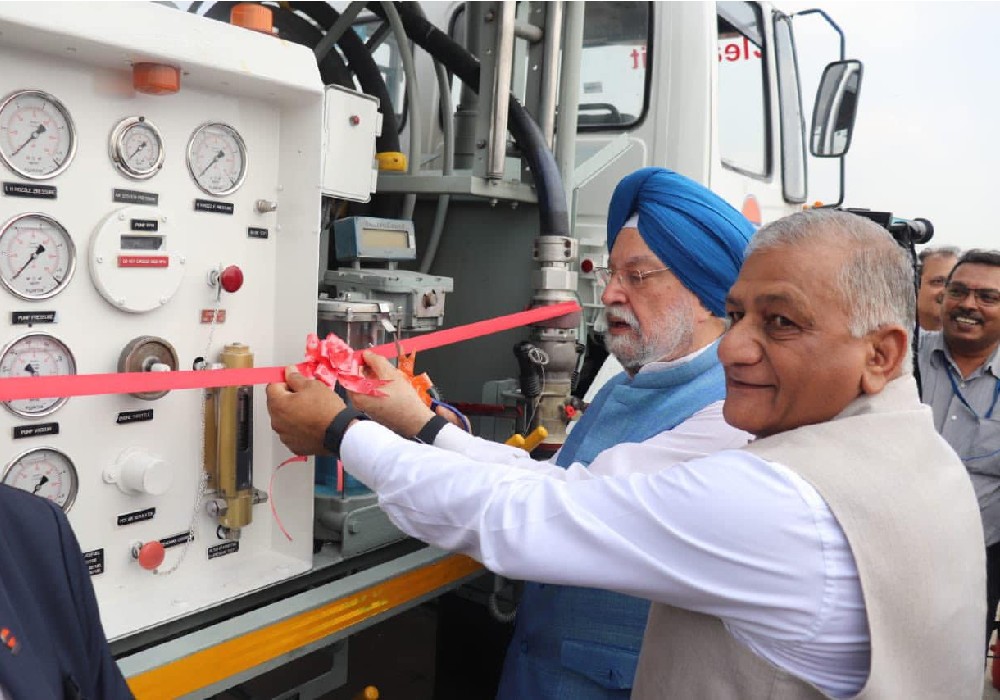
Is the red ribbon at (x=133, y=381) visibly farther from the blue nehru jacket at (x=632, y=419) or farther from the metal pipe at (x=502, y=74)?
the metal pipe at (x=502, y=74)

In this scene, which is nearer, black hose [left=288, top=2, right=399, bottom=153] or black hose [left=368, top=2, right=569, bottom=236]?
black hose [left=368, top=2, right=569, bottom=236]

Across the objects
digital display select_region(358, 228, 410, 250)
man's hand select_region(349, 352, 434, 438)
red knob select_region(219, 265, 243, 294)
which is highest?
digital display select_region(358, 228, 410, 250)

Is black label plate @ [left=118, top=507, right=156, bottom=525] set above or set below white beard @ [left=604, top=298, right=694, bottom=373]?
below

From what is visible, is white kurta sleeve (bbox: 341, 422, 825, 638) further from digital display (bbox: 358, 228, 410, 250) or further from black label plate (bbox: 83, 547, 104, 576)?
digital display (bbox: 358, 228, 410, 250)

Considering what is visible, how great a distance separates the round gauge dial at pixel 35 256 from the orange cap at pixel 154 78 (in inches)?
13.3

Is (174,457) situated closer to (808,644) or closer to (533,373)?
(533,373)

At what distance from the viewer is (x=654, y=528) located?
1.15 meters

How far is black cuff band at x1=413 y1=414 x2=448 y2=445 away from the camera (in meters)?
1.91

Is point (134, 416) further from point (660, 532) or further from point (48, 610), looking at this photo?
point (660, 532)

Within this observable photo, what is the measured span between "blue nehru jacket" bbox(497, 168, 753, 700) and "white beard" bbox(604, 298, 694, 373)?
42mm

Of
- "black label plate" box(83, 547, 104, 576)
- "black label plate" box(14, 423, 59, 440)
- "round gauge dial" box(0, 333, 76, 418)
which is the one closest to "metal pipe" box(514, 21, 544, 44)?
"round gauge dial" box(0, 333, 76, 418)

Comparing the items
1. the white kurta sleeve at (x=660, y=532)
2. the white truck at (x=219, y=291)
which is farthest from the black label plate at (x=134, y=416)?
the white kurta sleeve at (x=660, y=532)

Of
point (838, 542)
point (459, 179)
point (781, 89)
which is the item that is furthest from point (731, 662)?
point (781, 89)

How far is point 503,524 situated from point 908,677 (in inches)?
22.5
